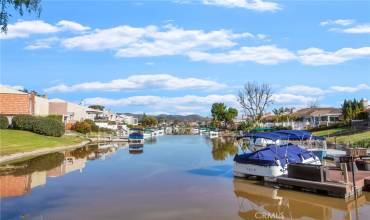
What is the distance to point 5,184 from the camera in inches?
1074

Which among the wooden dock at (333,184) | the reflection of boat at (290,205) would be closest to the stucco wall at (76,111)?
the wooden dock at (333,184)

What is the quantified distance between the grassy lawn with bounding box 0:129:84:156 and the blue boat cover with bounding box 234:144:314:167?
26.7 metres

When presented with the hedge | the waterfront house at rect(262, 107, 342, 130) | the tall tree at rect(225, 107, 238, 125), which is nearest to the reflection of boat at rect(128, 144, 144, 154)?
the hedge

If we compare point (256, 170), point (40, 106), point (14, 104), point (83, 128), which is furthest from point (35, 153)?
point (40, 106)

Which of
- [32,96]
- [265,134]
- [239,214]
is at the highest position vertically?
[32,96]

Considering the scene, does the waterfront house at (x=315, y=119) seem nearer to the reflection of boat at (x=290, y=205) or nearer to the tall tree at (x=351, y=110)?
the tall tree at (x=351, y=110)

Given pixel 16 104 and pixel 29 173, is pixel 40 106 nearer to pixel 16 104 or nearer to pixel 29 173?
pixel 16 104

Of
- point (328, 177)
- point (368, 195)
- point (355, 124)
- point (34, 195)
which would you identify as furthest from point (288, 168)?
point (355, 124)

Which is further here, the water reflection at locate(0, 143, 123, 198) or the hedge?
the hedge

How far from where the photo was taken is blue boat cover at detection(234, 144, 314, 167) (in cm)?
2716

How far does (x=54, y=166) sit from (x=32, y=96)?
1709 inches

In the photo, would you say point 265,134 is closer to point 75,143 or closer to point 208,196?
point 208,196

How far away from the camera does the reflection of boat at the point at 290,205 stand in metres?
18.8

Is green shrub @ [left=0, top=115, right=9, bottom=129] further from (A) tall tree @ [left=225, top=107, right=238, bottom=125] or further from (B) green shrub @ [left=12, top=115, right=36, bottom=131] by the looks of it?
(A) tall tree @ [left=225, top=107, right=238, bottom=125]
